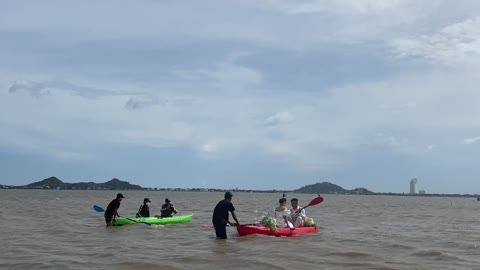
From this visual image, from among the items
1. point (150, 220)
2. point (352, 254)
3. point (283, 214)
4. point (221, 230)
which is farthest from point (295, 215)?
point (150, 220)

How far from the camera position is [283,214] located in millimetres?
21609

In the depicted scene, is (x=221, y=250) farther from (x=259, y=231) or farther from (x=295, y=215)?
(x=295, y=215)

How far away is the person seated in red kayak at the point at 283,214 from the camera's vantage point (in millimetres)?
21406

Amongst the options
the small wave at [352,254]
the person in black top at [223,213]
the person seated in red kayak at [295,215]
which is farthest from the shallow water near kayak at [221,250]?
the person seated in red kayak at [295,215]

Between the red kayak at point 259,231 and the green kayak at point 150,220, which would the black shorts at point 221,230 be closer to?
the red kayak at point 259,231

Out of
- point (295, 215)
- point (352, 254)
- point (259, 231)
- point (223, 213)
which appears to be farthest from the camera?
point (295, 215)

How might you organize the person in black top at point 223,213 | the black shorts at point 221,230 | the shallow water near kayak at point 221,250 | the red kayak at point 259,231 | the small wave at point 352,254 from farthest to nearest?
the red kayak at point 259,231 < the black shorts at point 221,230 < the person in black top at point 223,213 < the small wave at point 352,254 < the shallow water near kayak at point 221,250

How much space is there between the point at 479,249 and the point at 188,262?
33.2 feet

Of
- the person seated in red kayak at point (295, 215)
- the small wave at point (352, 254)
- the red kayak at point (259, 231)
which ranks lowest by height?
the small wave at point (352, 254)

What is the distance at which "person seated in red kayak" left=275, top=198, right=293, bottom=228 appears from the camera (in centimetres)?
2141

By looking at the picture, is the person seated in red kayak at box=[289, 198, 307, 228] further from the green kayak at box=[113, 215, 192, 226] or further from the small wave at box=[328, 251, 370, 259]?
the green kayak at box=[113, 215, 192, 226]

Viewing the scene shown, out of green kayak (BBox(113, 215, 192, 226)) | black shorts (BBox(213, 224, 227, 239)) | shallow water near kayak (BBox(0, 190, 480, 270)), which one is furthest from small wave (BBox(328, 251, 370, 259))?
green kayak (BBox(113, 215, 192, 226))

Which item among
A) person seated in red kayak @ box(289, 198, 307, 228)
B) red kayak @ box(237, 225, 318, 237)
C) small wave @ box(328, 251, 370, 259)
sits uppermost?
person seated in red kayak @ box(289, 198, 307, 228)

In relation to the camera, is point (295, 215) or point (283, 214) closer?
point (283, 214)
